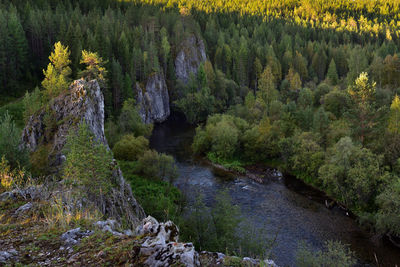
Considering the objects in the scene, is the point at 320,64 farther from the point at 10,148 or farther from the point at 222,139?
the point at 10,148

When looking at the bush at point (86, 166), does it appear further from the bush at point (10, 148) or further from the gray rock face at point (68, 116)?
the gray rock face at point (68, 116)

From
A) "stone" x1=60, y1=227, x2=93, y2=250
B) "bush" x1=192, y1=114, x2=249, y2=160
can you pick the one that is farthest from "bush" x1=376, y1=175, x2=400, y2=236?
"stone" x1=60, y1=227, x2=93, y2=250

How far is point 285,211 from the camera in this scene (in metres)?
46.4

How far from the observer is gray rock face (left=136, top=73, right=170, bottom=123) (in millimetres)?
98250

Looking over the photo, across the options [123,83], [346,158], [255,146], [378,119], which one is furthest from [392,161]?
[123,83]

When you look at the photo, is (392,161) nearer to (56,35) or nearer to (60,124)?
(60,124)

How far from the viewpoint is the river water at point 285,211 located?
37625 millimetres

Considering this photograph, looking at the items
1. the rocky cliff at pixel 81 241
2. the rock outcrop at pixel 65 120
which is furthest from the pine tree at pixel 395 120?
the rocky cliff at pixel 81 241

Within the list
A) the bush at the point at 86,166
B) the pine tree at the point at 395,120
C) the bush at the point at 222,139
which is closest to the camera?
the bush at the point at 86,166

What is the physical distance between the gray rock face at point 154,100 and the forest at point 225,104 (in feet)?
8.96

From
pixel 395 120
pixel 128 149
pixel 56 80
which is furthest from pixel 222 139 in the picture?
pixel 56 80

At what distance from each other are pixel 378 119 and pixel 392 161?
14757 mm

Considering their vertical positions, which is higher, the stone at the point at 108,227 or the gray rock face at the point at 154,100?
the stone at the point at 108,227

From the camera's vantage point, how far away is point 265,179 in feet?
196
